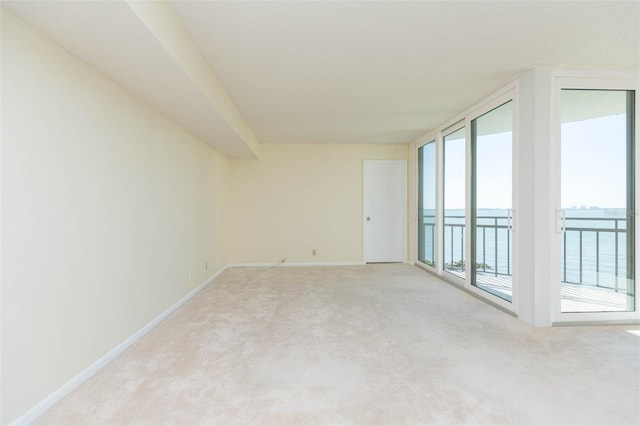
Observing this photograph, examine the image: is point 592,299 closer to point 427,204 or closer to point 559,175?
point 559,175

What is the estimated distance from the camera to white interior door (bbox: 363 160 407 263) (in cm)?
568

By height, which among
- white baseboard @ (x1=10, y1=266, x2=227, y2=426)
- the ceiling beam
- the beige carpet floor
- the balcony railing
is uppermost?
the ceiling beam

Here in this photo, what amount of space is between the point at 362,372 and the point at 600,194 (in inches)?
110

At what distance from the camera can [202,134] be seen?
372cm

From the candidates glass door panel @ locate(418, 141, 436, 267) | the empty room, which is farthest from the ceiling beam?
glass door panel @ locate(418, 141, 436, 267)

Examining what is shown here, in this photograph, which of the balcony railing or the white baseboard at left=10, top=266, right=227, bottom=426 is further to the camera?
the balcony railing

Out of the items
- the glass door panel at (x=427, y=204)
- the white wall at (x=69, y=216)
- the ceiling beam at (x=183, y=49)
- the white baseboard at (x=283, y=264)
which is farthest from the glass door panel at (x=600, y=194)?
the white wall at (x=69, y=216)

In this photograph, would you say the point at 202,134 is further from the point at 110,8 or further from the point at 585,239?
the point at 585,239

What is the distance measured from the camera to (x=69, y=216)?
1.78m

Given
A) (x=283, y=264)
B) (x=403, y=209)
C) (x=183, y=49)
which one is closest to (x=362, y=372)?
(x=183, y=49)

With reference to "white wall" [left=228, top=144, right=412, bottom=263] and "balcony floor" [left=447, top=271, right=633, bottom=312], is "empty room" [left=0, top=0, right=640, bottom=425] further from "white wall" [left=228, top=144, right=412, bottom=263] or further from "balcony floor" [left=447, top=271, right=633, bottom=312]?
"white wall" [left=228, top=144, right=412, bottom=263]

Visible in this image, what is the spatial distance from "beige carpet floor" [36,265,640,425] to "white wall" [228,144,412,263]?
237 centimetres

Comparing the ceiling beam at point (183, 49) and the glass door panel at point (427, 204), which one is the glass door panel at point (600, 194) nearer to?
the glass door panel at point (427, 204)

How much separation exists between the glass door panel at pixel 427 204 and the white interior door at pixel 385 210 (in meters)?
0.38
